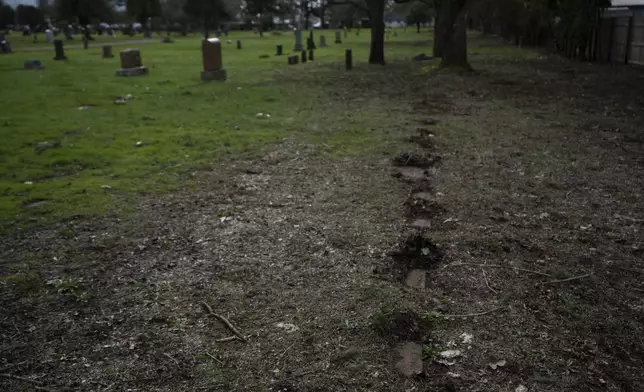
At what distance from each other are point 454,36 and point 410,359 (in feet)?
65.9

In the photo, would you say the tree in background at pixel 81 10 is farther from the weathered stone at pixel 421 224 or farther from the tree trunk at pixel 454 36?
the weathered stone at pixel 421 224

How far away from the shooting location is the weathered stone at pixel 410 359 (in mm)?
3510

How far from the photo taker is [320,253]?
5270mm

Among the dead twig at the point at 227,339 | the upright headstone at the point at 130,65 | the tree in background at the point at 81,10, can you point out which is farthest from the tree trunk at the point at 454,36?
the tree in background at the point at 81,10

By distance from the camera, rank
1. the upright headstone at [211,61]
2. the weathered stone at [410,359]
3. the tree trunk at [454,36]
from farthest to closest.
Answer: the tree trunk at [454,36]
the upright headstone at [211,61]
the weathered stone at [410,359]

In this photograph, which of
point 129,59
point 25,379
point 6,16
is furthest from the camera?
point 6,16

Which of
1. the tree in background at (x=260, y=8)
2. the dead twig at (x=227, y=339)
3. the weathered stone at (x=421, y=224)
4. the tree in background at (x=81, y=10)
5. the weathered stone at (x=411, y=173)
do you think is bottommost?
the dead twig at (x=227, y=339)

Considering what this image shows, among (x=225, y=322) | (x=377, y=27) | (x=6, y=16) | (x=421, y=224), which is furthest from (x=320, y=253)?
(x=6, y=16)

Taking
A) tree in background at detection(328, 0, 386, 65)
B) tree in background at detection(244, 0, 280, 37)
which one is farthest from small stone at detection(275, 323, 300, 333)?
tree in background at detection(244, 0, 280, 37)

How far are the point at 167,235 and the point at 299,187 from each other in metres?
2.15

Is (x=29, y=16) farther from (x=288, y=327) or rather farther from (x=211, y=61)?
(x=288, y=327)

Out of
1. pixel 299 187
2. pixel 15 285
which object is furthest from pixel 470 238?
pixel 15 285

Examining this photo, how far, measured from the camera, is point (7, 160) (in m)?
8.62

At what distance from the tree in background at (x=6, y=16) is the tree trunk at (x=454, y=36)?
233ft
